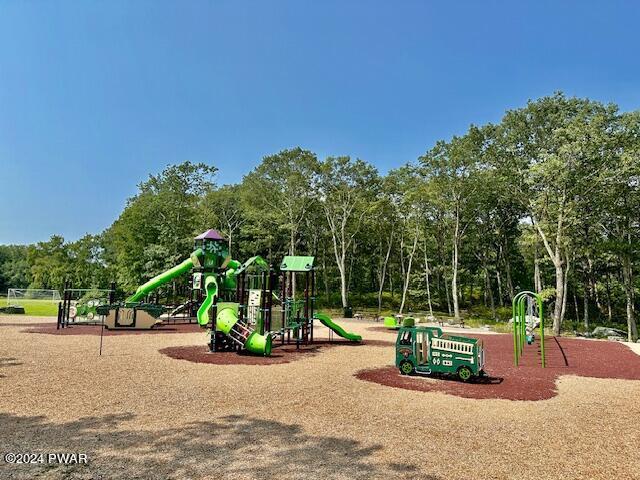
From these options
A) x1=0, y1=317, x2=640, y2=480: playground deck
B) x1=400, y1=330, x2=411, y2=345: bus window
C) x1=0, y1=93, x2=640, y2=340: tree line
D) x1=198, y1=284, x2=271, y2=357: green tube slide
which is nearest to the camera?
x1=0, y1=317, x2=640, y2=480: playground deck

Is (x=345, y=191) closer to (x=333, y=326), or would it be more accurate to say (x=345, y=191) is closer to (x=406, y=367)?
(x=333, y=326)

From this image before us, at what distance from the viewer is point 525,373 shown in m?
11.7

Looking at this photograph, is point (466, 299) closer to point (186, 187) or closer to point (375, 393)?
point (186, 187)

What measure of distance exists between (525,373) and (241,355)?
325 inches

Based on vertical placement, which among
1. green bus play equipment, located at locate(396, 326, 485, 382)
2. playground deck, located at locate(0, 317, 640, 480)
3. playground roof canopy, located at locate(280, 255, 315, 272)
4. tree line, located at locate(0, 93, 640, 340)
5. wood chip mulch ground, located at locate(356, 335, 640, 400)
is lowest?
wood chip mulch ground, located at locate(356, 335, 640, 400)

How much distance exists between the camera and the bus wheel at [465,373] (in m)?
10.3

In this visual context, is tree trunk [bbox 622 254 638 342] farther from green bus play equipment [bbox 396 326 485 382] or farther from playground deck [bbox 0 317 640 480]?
green bus play equipment [bbox 396 326 485 382]

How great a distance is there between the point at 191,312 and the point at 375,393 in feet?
72.3

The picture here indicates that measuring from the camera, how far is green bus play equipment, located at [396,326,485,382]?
10.4 m

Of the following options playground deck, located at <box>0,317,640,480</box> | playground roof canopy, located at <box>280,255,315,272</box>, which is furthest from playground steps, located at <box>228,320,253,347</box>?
playground roof canopy, located at <box>280,255,315,272</box>

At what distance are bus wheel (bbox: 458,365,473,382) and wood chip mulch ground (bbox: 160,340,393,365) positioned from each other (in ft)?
16.3

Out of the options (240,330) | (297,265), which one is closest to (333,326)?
(297,265)

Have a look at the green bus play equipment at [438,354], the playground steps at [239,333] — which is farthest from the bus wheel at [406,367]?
the playground steps at [239,333]

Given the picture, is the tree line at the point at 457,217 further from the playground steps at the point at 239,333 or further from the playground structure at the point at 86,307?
the playground steps at the point at 239,333
